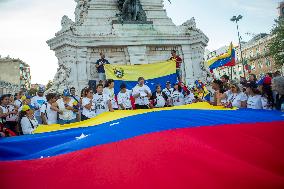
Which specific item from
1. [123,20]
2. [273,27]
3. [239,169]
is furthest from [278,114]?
[273,27]

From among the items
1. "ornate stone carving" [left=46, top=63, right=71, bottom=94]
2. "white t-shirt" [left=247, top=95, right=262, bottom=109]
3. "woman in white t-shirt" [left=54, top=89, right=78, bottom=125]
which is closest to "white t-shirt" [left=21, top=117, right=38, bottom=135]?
"woman in white t-shirt" [left=54, top=89, right=78, bottom=125]

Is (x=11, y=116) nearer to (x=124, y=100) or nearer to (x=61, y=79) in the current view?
(x=124, y=100)

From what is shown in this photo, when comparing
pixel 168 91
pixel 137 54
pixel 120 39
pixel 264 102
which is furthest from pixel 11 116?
pixel 137 54

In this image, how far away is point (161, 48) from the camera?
20969 mm

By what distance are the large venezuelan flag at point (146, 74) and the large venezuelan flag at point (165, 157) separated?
8.34m

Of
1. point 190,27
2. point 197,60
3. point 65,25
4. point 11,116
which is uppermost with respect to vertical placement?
point 65,25

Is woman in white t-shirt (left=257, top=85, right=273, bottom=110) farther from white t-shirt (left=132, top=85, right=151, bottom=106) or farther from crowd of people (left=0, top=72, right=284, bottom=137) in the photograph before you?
white t-shirt (left=132, top=85, right=151, bottom=106)

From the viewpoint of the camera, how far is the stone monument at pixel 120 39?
61.8 ft

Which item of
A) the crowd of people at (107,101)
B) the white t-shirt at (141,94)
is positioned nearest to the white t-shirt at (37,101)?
the crowd of people at (107,101)

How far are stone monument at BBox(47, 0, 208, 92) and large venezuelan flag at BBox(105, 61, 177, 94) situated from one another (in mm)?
4737

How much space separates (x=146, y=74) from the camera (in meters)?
14.1

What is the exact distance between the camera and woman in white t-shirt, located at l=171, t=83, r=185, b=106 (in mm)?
13703

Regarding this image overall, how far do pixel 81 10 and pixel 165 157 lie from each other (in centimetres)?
1850

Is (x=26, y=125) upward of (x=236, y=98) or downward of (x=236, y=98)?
downward
